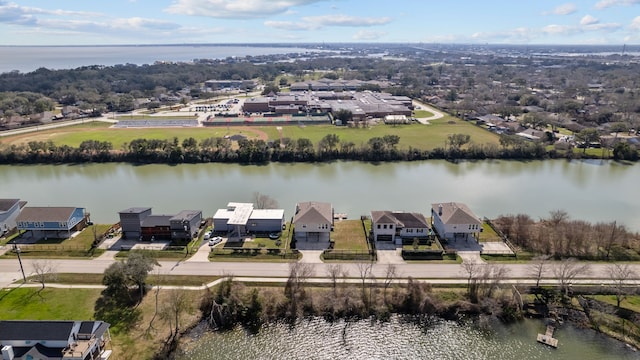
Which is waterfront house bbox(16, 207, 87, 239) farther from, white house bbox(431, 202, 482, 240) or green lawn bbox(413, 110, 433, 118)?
green lawn bbox(413, 110, 433, 118)

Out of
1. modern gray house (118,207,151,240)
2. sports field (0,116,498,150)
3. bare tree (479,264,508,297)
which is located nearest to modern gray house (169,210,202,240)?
modern gray house (118,207,151,240)

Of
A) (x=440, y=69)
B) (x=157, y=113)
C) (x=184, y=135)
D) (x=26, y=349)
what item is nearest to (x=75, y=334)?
(x=26, y=349)

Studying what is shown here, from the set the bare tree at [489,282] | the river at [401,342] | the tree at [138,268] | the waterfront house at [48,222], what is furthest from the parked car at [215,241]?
the bare tree at [489,282]

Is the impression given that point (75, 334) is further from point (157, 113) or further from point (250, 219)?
point (157, 113)

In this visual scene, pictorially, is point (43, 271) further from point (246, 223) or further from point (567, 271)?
point (567, 271)

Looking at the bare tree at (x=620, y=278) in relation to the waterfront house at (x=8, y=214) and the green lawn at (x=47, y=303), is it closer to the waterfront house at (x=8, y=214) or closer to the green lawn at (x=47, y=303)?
the green lawn at (x=47, y=303)

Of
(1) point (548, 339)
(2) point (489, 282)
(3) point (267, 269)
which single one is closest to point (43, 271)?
(3) point (267, 269)

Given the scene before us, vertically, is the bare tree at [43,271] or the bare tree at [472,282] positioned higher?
the bare tree at [43,271]
